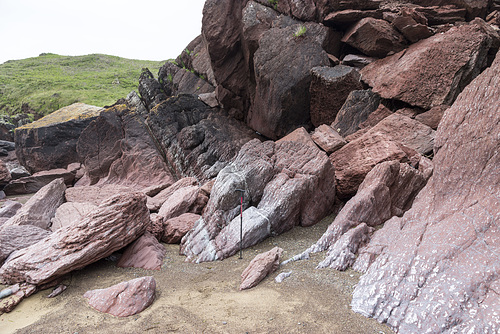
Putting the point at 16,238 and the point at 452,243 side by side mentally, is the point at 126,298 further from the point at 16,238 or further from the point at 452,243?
the point at 452,243

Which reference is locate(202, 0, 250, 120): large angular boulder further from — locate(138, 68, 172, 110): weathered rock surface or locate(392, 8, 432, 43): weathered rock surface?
locate(392, 8, 432, 43): weathered rock surface

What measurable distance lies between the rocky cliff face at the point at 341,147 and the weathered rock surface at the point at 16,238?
108 centimetres

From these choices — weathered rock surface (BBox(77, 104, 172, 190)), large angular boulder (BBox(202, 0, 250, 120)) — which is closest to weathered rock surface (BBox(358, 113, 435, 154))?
large angular boulder (BBox(202, 0, 250, 120))

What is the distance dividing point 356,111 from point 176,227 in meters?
8.29

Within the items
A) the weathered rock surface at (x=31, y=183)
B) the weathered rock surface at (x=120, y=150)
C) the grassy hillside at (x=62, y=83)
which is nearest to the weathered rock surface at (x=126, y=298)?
the weathered rock surface at (x=120, y=150)

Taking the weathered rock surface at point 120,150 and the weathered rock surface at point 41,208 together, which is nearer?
the weathered rock surface at point 41,208

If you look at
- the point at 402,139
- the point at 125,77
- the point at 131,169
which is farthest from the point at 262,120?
the point at 125,77

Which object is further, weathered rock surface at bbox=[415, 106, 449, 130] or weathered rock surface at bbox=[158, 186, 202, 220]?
weathered rock surface at bbox=[415, 106, 449, 130]

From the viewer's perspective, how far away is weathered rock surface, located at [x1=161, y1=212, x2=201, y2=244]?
885cm

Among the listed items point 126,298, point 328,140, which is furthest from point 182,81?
point 126,298

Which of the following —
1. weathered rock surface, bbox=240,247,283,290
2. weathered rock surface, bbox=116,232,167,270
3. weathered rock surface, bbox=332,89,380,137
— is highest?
weathered rock surface, bbox=332,89,380,137

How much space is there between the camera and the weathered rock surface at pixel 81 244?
633 cm

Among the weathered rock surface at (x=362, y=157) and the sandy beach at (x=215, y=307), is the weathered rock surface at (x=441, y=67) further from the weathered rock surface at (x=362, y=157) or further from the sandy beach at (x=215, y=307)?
the sandy beach at (x=215, y=307)

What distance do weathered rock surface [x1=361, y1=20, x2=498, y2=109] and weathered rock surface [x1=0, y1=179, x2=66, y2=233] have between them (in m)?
13.7
